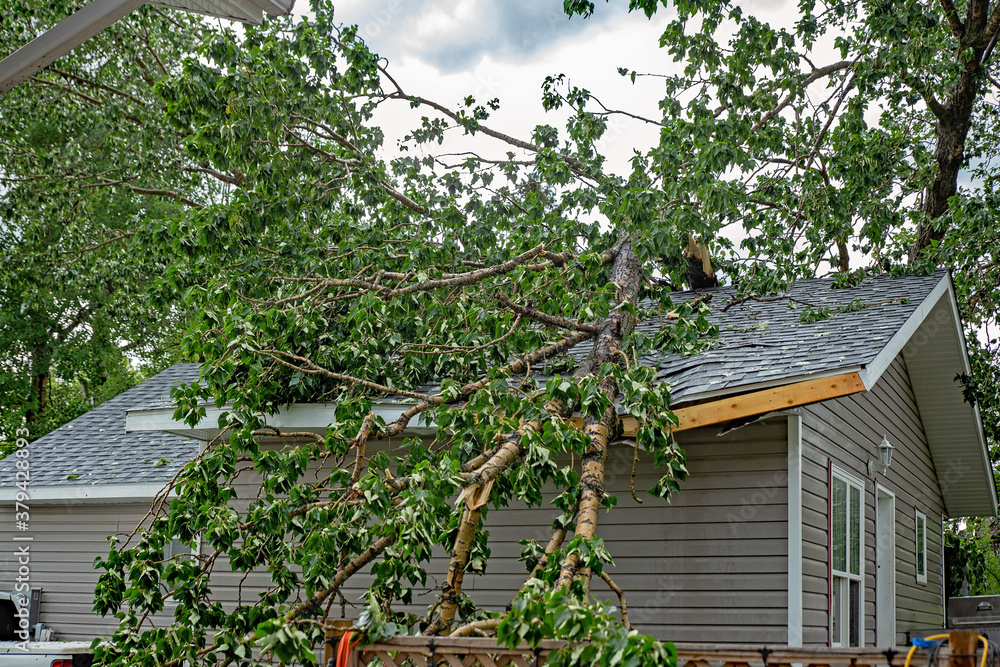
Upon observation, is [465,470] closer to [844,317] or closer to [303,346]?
[303,346]

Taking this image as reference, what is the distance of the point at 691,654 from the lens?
3760 millimetres

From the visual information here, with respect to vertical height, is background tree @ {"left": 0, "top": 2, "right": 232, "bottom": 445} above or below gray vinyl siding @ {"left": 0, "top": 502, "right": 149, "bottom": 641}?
above

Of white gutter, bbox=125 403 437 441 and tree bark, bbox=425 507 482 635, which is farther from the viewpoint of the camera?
white gutter, bbox=125 403 437 441

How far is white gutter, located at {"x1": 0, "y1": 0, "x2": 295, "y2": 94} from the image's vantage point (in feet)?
10.2

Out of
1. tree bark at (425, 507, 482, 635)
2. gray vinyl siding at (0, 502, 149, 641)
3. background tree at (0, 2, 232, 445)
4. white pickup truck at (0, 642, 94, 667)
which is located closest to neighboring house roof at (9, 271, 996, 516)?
gray vinyl siding at (0, 502, 149, 641)

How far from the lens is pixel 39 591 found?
1080cm

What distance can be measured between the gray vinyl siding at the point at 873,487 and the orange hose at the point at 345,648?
3.23 metres

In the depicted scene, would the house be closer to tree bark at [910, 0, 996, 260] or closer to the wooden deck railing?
the wooden deck railing

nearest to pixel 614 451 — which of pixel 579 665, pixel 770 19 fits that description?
pixel 579 665

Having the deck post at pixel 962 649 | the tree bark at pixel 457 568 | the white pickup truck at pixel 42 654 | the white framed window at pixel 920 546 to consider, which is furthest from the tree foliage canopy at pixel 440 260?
the white framed window at pixel 920 546

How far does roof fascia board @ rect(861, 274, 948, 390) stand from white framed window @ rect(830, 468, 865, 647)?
38.8 inches

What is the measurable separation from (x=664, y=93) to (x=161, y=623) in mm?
9295

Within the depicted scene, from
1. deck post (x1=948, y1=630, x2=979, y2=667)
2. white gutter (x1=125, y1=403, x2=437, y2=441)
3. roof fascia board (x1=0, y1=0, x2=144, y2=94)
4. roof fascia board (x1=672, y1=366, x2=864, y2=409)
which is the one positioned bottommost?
deck post (x1=948, y1=630, x2=979, y2=667)

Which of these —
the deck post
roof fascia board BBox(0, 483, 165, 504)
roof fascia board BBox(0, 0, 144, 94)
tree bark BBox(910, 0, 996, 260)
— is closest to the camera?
roof fascia board BBox(0, 0, 144, 94)
